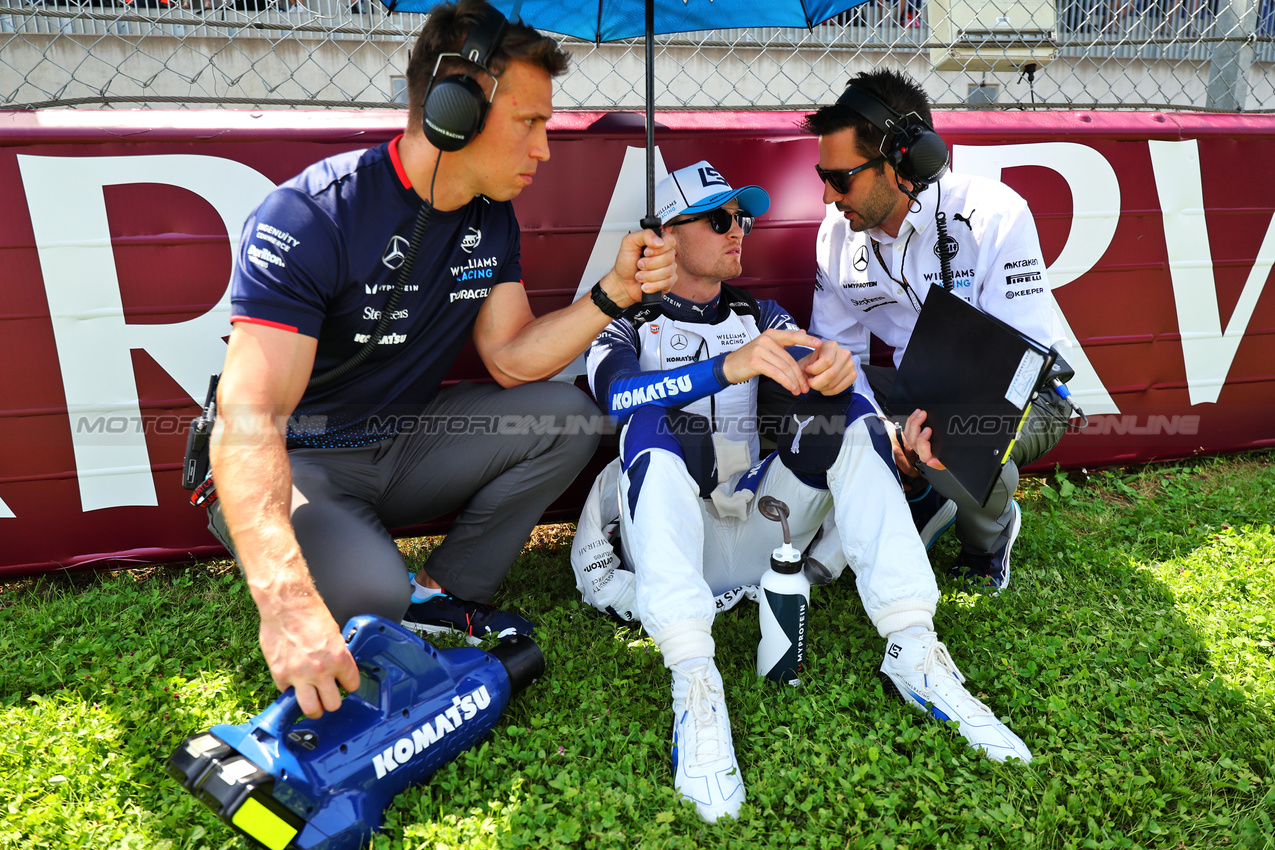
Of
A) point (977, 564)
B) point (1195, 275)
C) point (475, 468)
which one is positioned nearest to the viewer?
point (475, 468)

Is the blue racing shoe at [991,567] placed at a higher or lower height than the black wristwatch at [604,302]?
lower

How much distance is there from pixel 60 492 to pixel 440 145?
1968 mm

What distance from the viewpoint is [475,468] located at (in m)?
2.47

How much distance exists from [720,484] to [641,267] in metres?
0.79

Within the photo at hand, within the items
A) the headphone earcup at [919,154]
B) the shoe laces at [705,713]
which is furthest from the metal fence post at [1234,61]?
the shoe laces at [705,713]

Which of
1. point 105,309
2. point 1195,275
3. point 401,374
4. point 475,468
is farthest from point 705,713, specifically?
point 1195,275

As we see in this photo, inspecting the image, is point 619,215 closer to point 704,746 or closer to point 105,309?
point 105,309

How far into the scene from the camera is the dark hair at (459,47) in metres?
2.06

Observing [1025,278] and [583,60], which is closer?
[1025,278]

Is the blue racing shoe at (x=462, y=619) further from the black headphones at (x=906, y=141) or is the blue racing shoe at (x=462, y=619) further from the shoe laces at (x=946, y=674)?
the black headphones at (x=906, y=141)

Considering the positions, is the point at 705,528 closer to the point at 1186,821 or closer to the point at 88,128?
the point at 1186,821

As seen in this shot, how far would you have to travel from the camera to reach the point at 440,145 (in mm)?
1976

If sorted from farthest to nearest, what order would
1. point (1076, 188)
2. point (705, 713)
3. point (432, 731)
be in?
point (1076, 188)
point (705, 713)
point (432, 731)

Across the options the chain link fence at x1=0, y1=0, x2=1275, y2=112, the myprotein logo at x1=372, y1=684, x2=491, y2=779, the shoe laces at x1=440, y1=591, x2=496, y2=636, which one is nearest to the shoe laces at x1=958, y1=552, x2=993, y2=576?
the shoe laces at x1=440, y1=591, x2=496, y2=636
